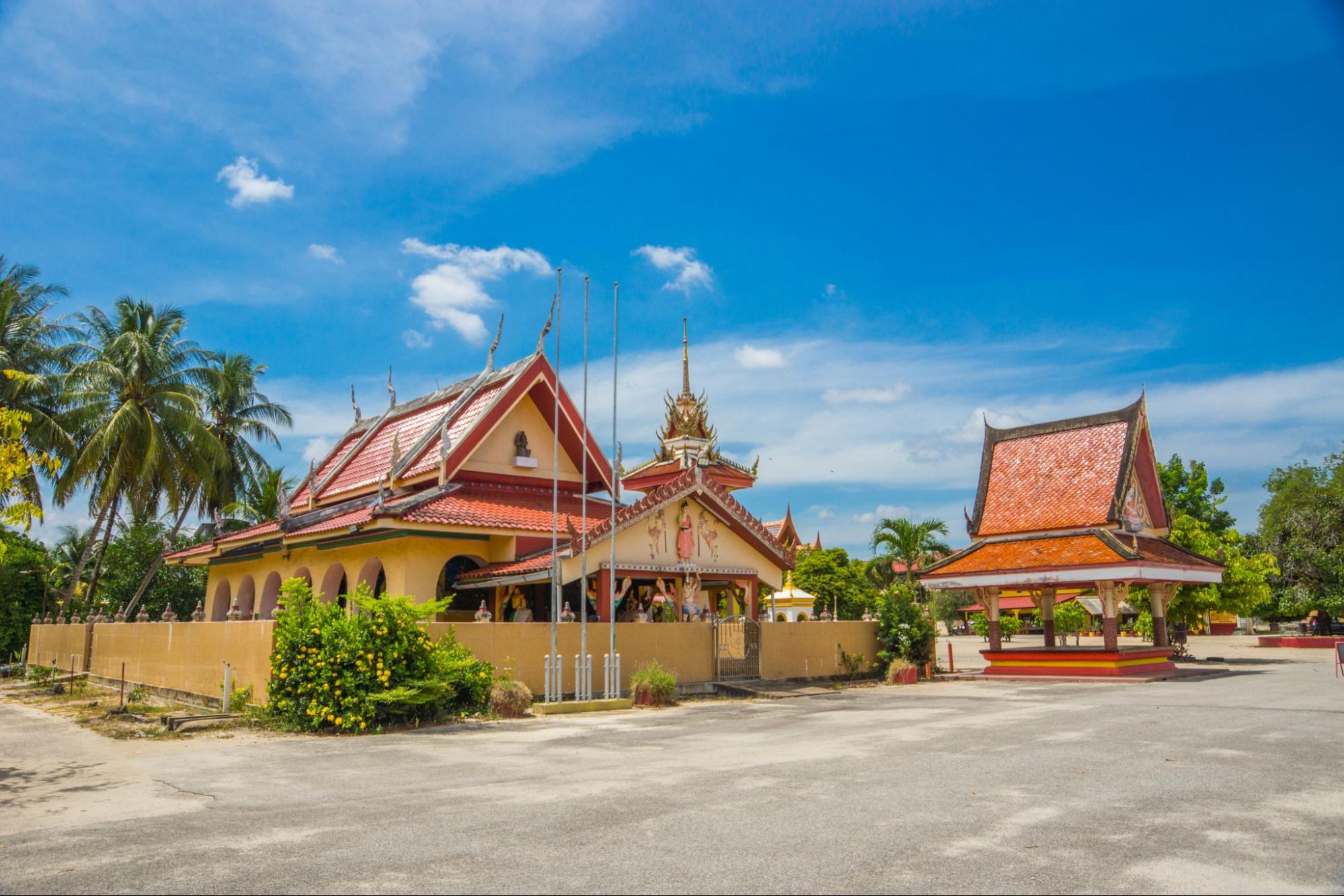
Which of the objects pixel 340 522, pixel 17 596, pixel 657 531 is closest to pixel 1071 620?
pixel 657 531

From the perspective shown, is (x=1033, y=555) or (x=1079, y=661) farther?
(x=1033, y=555)

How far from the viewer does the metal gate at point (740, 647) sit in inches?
842

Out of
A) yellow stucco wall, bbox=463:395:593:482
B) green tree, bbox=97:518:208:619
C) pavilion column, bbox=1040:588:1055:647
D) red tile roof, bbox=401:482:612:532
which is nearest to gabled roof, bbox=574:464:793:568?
red tile roof, bbox=401:482:612:532

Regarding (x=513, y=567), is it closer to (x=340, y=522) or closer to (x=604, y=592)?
(x=604, y=592)

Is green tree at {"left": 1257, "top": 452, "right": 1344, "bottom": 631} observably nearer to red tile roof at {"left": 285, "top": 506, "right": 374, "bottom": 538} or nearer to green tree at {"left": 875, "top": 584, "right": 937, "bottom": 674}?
green tree at {"left": 875, "top": 584, "right": 937, "bottom": 674}

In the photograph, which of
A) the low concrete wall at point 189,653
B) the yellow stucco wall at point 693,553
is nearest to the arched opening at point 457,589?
the yellow stucco wall at point 693,553

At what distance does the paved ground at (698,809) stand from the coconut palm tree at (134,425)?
21.4 m

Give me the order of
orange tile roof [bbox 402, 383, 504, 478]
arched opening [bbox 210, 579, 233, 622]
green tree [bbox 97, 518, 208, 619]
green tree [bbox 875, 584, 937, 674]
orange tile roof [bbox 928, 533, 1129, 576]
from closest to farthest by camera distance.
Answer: orange tile roof [bbox 402, 383, 504, 478]
orange tile roof [bbox 928, 533, 1129, 576]
green tree [bbox 875, 584, 937, 674]
arched opening [bbox 210, 579, 233, 622]
green tree [bbox 97, 518, 208, 619]

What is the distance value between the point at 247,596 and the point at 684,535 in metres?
13.6

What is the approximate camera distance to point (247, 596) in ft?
90.0

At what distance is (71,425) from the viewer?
3281 cm

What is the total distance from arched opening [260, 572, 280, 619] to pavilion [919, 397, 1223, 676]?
17682 millimetres

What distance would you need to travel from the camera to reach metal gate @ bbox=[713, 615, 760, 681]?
70.2 feet

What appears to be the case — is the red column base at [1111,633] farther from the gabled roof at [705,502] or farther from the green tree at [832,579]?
the green tree at [832,579]
